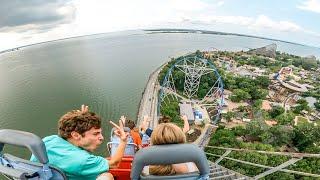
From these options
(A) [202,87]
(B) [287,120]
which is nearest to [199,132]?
(B) [287,120]

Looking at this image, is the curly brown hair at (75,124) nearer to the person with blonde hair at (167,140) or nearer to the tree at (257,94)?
the person with blonde hair at (167,140)

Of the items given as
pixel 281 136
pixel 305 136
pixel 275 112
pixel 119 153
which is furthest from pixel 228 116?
pixel 119 153

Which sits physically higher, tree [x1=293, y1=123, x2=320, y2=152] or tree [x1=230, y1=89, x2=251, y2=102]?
tree [x1=230, y1=89, x2=251, y2=102]

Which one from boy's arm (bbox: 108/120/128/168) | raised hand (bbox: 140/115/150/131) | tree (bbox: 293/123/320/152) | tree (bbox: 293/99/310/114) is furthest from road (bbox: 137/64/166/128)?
boy's arm (bbox: 108/120/128/168)

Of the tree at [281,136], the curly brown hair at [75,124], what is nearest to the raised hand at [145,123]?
the curly brown hair at [75,124]

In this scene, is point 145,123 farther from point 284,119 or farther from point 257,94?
point 257,94

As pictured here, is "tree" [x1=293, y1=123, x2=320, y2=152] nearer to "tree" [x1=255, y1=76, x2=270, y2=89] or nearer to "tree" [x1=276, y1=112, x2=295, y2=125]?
"tree" [x1=276, y1=112, x2=295, y2=125]
